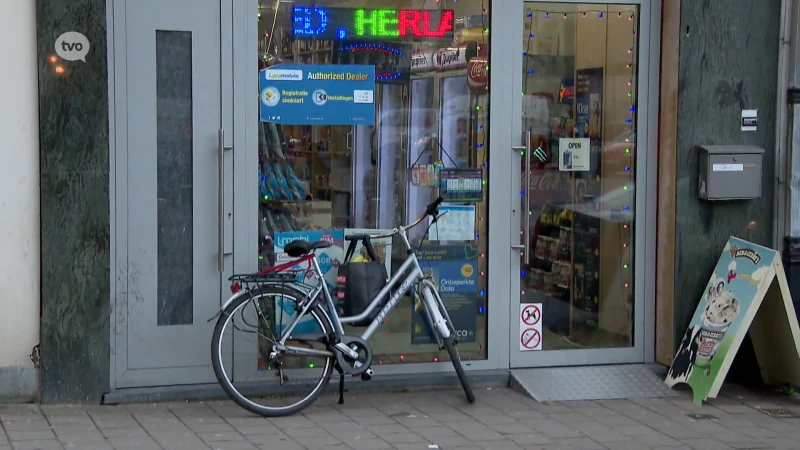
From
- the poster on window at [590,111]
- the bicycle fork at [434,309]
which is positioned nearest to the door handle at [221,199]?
the bicycle fork at [434,309]

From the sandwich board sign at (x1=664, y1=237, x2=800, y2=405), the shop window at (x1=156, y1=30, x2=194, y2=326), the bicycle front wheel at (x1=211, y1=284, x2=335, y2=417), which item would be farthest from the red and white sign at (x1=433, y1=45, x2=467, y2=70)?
the sandwich board sign at (x1=664, y1=237, x2=800, y2=405)

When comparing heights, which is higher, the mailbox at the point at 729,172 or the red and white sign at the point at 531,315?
the mailbox at the point at 729,172

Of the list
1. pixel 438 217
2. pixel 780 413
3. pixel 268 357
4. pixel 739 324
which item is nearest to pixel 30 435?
pixel 268 357

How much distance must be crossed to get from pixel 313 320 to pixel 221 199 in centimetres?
93

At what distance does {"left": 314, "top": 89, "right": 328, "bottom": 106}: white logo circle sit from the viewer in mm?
6863

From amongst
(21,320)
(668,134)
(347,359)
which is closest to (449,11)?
(668,134)

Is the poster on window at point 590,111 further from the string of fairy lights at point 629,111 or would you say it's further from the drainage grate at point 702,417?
the drainage grate at point 702,417

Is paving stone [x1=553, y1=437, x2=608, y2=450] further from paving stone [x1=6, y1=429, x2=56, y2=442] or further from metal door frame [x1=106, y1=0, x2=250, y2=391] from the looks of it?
paving stone [x1=6, y1=429, x2=56, y2=442]

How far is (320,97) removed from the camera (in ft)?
22.6

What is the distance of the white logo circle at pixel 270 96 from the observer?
22.2ft

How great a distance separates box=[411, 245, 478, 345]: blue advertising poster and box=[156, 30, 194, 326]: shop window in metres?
1.52

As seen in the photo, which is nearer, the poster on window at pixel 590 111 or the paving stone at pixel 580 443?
the paving stone at pixel 580 443

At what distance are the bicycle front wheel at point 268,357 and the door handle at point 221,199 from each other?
35 centimetres

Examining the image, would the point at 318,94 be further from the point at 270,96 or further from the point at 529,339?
the point at 529,339
